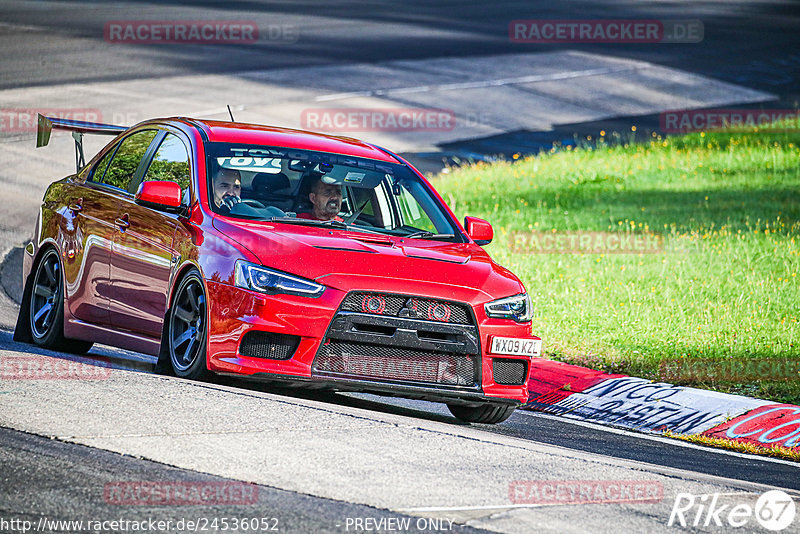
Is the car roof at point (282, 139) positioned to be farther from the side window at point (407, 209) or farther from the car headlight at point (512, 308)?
the car headlight at point (512, 308)

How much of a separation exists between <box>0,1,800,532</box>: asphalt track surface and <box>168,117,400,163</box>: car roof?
164 cm

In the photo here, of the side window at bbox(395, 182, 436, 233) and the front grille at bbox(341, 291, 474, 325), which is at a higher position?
the side window at bbox(395, 182, 436, 233)

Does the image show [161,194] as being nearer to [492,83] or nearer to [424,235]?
[424,235]

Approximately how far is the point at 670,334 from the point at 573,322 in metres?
0.91

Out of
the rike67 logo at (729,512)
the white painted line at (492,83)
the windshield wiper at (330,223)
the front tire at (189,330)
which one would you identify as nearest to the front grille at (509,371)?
the windshield wiper at (330,223)

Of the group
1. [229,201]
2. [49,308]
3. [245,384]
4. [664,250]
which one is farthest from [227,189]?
[664,250]

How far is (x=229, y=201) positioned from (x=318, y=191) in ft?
2.20

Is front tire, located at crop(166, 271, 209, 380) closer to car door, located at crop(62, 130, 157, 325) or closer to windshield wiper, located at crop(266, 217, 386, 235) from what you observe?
windshield wiper, located at crop(266, 217, 386, 235)

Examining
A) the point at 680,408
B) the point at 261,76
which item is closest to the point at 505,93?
the point at 261,76

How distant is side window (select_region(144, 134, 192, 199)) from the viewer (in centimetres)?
910

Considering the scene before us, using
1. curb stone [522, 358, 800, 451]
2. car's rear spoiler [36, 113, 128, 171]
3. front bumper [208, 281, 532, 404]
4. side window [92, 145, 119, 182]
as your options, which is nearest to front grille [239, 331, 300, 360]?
front bumper [208, 281, 532, 404]

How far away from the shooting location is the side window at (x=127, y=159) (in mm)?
9750

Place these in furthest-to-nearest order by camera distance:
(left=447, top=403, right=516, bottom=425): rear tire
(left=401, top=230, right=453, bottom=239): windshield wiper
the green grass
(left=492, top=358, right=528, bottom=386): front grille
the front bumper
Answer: the green grass < (left=401, top=230, right=453, bottom=239): windshield wiper < (left=447, top=403, right=516, bottom=425): rear tire < (left=492, top=358, right=528, bottom=386): front grille < the front bumper

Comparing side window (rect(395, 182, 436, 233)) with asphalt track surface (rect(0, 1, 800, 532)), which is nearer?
asphalt track surface (rect(0, 1, 800, 532))
